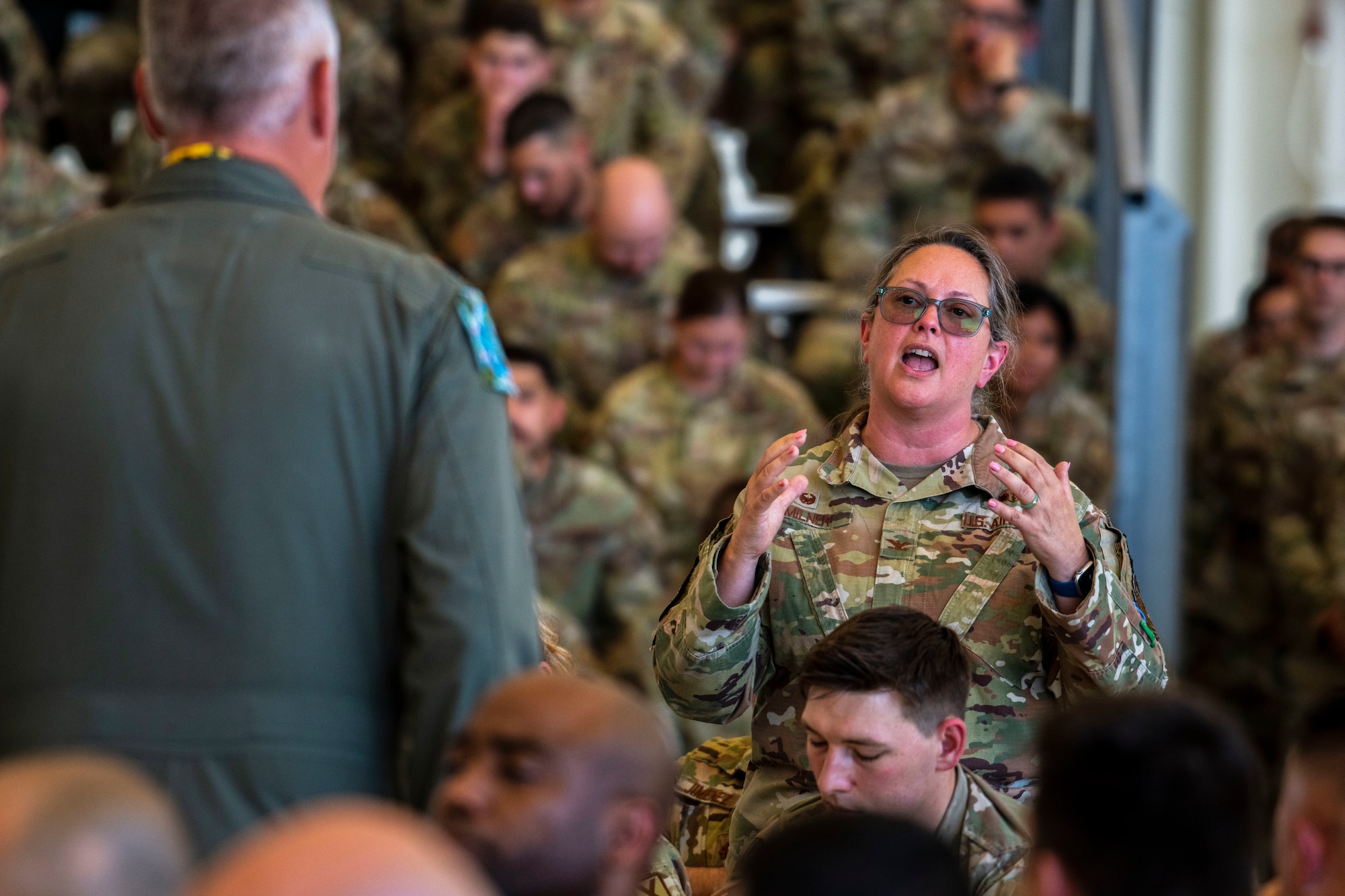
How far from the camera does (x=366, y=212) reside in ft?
22.3

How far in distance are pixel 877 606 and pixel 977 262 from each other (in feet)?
1.98

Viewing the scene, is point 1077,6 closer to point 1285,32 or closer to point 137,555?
point 1285,32

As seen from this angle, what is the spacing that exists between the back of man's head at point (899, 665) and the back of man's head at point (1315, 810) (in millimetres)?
538

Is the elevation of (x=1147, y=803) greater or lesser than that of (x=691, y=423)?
greater

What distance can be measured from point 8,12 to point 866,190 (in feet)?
11.3

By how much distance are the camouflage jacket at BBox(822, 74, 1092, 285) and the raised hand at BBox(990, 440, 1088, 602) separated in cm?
445

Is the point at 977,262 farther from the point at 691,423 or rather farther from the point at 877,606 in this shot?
the point at 691,423

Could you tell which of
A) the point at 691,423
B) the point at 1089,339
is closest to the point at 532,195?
the point at 691,423

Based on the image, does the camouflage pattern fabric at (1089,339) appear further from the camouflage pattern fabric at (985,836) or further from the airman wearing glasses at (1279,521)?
the camouflage pattern fabric at (985,836)

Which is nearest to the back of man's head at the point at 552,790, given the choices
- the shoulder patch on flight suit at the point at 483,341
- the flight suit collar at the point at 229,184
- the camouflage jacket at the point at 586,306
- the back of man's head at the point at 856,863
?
the back of man's head at the point at 856,863

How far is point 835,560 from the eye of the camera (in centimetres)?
292

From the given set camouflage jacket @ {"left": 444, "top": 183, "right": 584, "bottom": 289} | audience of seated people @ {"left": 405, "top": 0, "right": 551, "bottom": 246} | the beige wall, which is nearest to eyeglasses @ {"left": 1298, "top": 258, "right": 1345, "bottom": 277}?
camouflage jacket @ {"left": 444, "top": 183, "right": 584, "bottom": 289}

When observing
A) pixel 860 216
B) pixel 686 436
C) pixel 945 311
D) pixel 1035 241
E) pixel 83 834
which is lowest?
pixel 686 436

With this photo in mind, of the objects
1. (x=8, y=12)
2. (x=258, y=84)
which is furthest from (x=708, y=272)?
(x=258, y=84)
